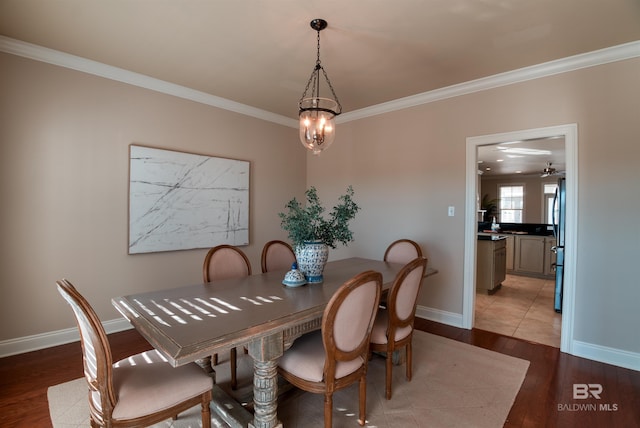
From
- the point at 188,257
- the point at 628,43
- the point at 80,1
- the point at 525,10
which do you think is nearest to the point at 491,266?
the point at 628,43

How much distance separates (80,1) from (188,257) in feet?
7.99

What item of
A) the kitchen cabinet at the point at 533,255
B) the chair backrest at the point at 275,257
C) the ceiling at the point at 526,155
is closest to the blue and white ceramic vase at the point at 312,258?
the chair backrest at the point at 275,257

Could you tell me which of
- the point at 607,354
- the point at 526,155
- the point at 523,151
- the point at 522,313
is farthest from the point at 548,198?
the point at 607,354

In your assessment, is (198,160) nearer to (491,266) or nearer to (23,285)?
(23,285)

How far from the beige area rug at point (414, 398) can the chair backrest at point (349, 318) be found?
20.8 inches

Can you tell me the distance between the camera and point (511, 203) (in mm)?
10016

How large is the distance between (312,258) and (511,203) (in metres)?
10.1

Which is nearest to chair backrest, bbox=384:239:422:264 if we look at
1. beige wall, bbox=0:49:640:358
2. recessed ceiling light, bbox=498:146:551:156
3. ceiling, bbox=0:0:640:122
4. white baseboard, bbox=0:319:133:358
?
beige wall, bbox=0:49:640:358

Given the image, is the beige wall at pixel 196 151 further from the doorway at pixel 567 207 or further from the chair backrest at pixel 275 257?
the chair backrest at pixel 275 257

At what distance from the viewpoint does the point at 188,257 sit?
11.7ft

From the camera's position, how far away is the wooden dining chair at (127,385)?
4.15ft

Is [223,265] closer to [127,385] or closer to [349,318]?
[127,385]

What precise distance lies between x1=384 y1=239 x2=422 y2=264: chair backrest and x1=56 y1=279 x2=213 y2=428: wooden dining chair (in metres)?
2.10

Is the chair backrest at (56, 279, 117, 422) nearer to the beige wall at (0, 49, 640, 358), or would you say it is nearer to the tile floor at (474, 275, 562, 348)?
the beige wall at (0, 49, 640, 358)
